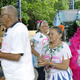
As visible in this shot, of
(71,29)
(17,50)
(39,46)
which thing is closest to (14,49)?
(17,50)

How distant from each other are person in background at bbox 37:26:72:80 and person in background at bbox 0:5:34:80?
0.62m

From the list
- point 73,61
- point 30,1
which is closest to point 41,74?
point 73,61

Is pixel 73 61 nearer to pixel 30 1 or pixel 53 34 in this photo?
pixel 53 34

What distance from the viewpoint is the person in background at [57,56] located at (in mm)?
2592

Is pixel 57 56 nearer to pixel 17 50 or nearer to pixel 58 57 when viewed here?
pixel 58 57

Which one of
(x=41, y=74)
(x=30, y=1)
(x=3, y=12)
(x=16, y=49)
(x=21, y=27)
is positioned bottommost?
(x=41, y=74)

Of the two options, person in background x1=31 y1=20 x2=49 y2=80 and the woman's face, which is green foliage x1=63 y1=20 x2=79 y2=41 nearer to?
person in background x1=31 y1=20 x2=49 y2=80

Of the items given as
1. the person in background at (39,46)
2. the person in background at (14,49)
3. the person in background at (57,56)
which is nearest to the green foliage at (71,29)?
the person in background at (39,46)

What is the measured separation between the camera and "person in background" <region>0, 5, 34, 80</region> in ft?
6.27

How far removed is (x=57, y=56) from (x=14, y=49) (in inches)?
34.8

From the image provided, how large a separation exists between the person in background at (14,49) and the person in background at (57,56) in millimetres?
616

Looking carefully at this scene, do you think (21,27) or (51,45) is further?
(51,45)

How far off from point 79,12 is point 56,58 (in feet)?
7.07

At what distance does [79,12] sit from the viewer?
14.8 ft
